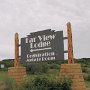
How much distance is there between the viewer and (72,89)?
13.8 m

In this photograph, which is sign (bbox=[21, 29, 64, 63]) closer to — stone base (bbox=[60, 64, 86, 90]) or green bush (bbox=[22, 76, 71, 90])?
stone base (bbox=[60, 64, 86, 90])

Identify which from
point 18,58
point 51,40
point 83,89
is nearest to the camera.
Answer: point 83,89

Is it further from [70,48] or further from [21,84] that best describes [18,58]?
[70,48]

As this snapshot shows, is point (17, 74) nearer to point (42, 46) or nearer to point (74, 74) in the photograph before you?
point (42, 46)

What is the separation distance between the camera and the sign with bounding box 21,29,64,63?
47.3ft

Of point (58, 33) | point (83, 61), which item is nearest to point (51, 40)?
point (58, 33)

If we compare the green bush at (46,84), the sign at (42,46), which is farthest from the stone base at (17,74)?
the green bush at (46,84)

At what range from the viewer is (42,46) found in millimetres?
15211

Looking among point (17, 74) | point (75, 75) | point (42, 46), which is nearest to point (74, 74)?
point (75, 75)

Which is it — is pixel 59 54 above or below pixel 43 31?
below

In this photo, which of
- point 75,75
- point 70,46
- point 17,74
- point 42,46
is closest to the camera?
point 75,75

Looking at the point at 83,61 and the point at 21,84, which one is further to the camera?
the point at 83,61

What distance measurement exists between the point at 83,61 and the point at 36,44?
32.7 meters

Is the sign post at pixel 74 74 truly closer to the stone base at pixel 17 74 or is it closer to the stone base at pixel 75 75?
the stone base at pixel 75 75
